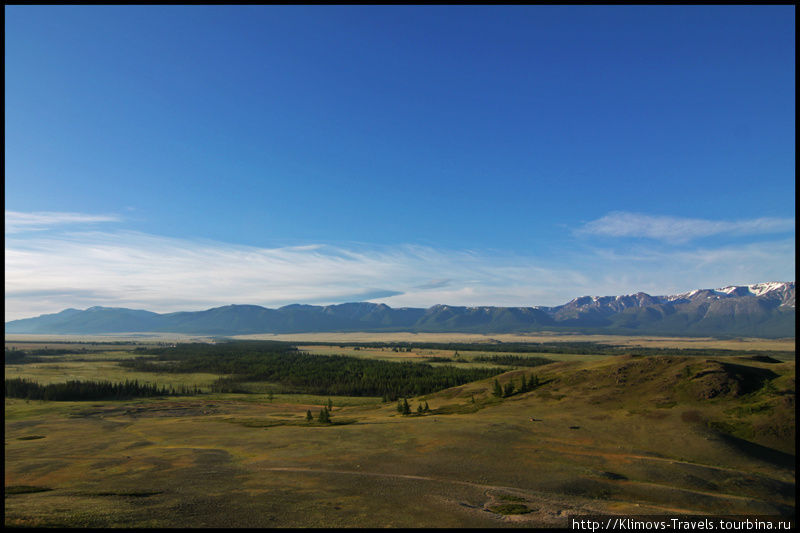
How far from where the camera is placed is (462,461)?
45.2m

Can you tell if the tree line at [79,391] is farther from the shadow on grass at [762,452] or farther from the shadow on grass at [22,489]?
the shadow on grass at [762,452]

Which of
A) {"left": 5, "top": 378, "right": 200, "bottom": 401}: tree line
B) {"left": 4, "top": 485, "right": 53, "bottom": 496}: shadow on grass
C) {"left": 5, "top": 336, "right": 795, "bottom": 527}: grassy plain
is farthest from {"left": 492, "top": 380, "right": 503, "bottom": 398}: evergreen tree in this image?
{"left": 5, "top": 378, "right": 200, "bottom": 401}: tree line

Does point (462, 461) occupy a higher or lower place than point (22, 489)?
lower

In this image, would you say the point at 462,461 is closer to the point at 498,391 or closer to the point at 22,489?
the point at 22,489

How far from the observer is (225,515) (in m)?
28.1

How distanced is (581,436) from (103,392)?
141 m

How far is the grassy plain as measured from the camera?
29.5 meters

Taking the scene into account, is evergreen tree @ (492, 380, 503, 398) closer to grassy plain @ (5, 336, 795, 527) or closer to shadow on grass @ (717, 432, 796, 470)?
grassy plain @ (5, 336, 795, 527)

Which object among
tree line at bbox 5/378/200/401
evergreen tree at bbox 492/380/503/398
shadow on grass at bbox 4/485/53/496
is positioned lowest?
tree line at bbox 5/378/200/401

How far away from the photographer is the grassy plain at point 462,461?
29.5 metres

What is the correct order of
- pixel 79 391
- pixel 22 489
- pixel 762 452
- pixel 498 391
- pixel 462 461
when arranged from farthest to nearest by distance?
1. pixel 79 391
2. pixel 498 391
3. pixel 762 452
4. pixel 462 461
5. pixel 22 489

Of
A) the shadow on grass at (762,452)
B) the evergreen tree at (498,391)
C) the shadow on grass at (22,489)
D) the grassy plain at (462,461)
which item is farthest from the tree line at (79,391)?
the shadow on grass at (762,452)

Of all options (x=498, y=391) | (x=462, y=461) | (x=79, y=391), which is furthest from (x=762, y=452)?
(x=79, y=391)

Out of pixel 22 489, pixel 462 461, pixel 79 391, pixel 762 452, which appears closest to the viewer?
pixel 22 489
